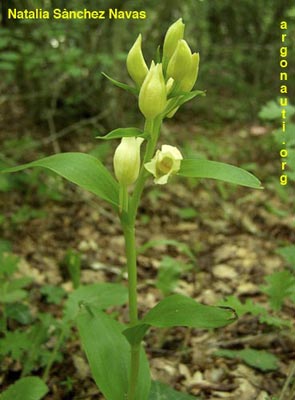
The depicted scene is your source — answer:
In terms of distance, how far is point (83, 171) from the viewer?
1433mm

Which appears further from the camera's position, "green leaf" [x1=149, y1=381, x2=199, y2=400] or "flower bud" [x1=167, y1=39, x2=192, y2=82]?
"green leaf" [x1=149, y1=381, x2=199, y2=400]

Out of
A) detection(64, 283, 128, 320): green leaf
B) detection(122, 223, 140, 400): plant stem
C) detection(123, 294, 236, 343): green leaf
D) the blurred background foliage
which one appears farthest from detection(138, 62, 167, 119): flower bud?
the blurred background foliage

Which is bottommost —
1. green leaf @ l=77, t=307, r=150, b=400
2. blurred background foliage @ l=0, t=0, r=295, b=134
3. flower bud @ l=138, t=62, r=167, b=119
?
green leaf @ l=77, t=307, r=150, b=400

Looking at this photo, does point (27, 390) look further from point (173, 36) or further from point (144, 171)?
point (173, 36)

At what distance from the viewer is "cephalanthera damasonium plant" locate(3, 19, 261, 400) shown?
4.42 ft

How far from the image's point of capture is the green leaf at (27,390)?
5.11 feet

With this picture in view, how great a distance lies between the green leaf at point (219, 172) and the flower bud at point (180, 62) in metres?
0.26

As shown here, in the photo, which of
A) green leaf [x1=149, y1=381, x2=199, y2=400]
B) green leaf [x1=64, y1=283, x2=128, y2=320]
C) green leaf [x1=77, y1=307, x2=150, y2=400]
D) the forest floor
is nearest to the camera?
green leaf [x1=77, y1=307, x2=150, y2=400]

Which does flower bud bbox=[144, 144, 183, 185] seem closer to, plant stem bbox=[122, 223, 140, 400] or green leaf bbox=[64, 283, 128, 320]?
plant stem bbox=[122, 223, 140, 400]

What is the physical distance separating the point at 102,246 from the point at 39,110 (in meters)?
2.23

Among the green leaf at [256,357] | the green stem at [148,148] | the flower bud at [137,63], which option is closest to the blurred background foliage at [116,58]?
the flower bud at [137,63]

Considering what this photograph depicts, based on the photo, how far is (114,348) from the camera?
160 centimetres

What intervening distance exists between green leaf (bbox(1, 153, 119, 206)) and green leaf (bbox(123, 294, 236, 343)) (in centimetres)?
36

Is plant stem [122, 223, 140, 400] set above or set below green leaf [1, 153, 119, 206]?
below
